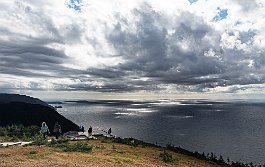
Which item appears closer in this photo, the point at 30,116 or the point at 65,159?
the point at 65,159

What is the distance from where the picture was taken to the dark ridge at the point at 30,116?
16362 centimetres

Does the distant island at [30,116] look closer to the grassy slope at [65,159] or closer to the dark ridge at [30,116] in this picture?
the dark ridge at [30,116]

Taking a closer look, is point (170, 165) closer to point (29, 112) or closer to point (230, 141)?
point (230, 141)

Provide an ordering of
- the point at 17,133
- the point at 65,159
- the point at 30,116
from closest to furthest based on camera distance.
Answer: the point at 65,159, the point at 17,133, the point at 30,116

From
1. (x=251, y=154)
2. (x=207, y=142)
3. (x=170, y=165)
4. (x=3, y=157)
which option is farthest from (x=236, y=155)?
(x=3, y=157)

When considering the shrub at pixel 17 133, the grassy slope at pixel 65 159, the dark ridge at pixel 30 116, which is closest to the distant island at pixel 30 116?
the dark ridge at pixel 30 116

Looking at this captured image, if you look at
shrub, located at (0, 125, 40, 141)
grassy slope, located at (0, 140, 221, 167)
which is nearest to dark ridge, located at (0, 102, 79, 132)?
shrub, located at (0, 125, 40, 141)

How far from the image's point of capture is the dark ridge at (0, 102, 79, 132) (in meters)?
164

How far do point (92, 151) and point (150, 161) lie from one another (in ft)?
18.5

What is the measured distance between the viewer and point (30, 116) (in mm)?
172000

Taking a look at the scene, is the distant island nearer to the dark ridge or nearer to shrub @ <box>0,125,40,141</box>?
the dark ridge

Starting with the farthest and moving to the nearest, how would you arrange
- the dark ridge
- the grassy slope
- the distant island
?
the distant island < the dark ridge < the grassy slope

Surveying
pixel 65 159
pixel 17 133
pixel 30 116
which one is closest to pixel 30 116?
pixel 30 116

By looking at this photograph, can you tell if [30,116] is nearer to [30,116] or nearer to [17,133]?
[30,116]
